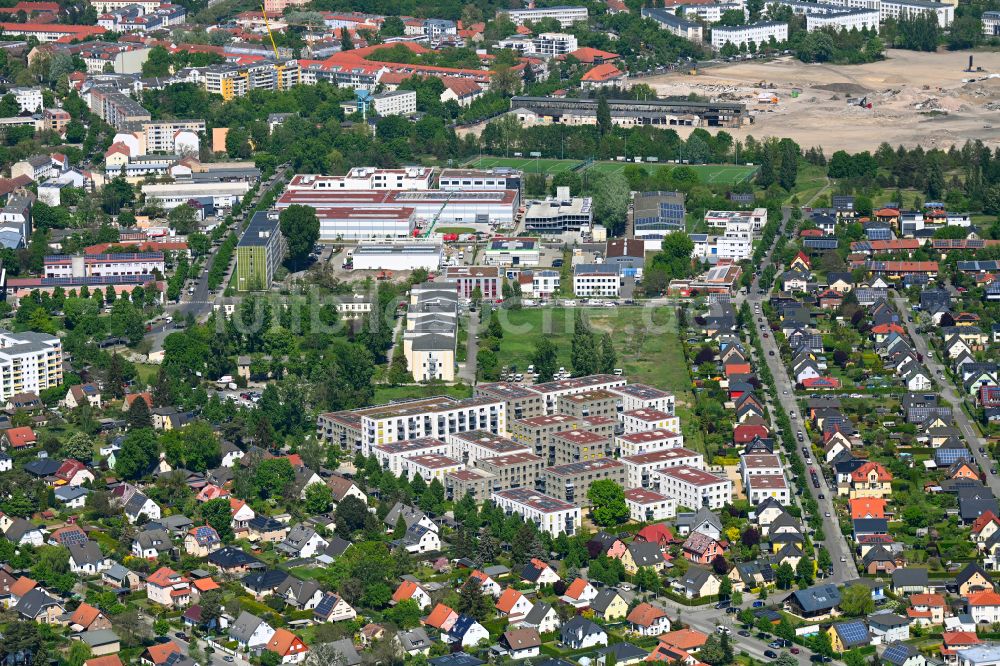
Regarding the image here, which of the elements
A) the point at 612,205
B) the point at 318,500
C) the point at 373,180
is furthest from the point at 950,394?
the point at 373,180

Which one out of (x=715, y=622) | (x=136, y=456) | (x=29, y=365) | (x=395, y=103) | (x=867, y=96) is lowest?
(x=715, y=622)

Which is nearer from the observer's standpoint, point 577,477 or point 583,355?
point 577,477

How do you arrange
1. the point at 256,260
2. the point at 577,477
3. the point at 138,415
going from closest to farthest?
the point at 577,477
the point at 138,415
the point at 256,260

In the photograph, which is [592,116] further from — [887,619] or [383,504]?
[887,619]

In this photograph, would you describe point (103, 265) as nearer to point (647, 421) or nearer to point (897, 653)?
point (647, 421)

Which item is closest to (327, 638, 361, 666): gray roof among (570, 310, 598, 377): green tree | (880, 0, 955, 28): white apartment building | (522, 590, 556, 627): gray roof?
(522, 590, 556, 627): gray roof

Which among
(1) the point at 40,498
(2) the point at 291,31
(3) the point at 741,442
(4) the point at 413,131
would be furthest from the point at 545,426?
(2) the point at 291,31

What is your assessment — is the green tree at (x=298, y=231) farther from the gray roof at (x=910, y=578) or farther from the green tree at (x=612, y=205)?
the gray roof at (x=910, y=578)
